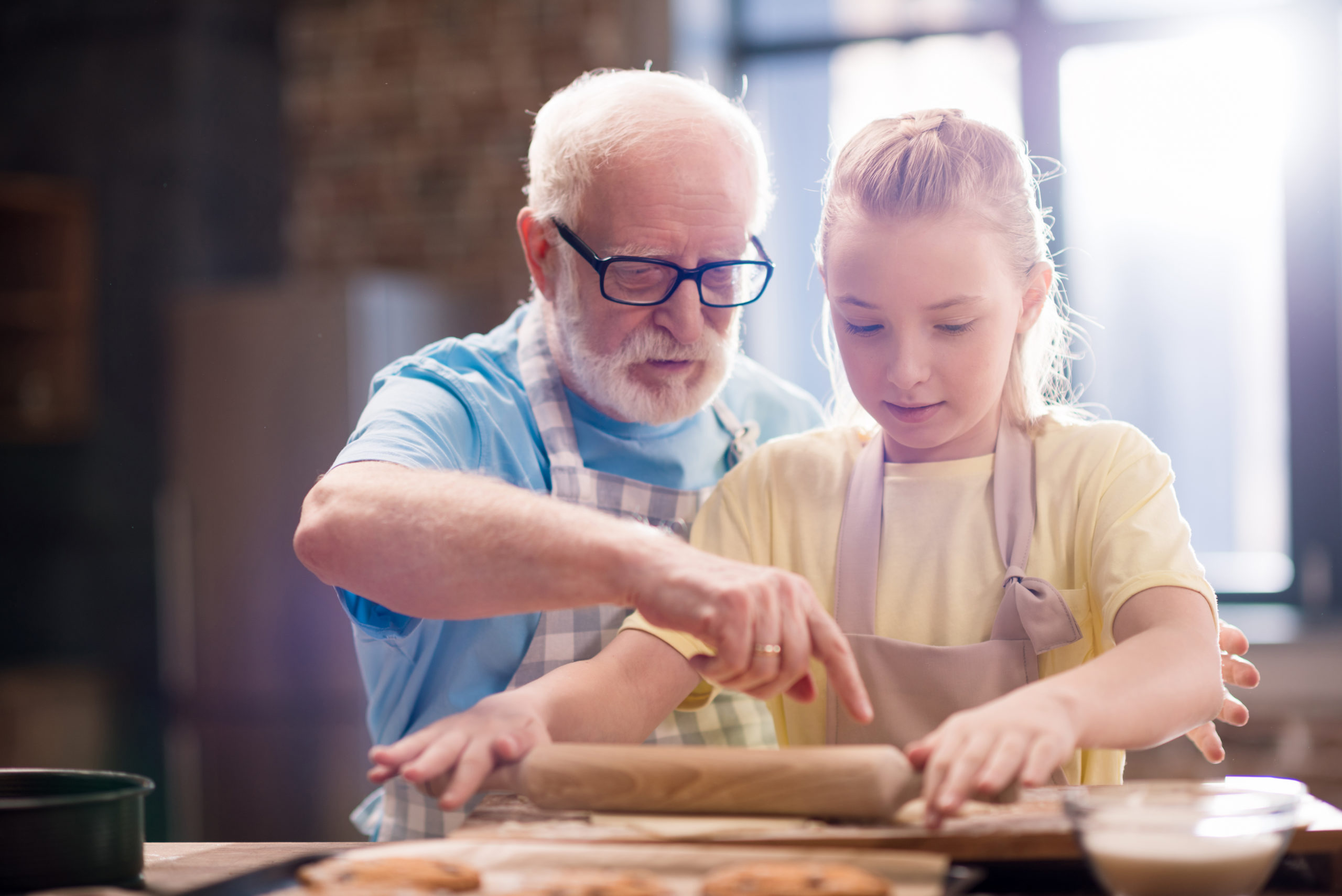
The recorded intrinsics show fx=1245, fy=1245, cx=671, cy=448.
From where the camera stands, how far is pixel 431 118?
3.88m

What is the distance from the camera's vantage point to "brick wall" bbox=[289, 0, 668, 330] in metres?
3.72

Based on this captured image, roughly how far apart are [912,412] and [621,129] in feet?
1.67

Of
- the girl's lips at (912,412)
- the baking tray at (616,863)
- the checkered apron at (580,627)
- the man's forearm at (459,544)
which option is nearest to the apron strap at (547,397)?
the checkered apron at (580,627)

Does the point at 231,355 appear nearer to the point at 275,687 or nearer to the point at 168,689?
the point at 275,687

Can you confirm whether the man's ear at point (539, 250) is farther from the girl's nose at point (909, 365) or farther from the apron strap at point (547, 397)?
the girl's nose at point (909, 365)

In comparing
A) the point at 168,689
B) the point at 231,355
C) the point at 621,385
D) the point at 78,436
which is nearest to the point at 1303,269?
the point at 621,385

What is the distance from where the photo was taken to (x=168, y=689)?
4.07 metres

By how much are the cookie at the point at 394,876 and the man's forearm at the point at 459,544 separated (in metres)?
0.30

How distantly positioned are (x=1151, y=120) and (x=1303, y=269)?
620 millimetres

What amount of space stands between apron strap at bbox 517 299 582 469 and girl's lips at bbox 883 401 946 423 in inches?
17.5

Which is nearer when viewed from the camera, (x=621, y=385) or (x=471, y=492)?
(x=471, y=492)

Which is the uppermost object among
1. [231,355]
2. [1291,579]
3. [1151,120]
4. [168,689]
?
[1151,120]

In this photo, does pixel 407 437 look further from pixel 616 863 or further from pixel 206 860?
pixel 616 863

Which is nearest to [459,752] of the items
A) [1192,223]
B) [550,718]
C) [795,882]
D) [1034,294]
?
[550,718]
